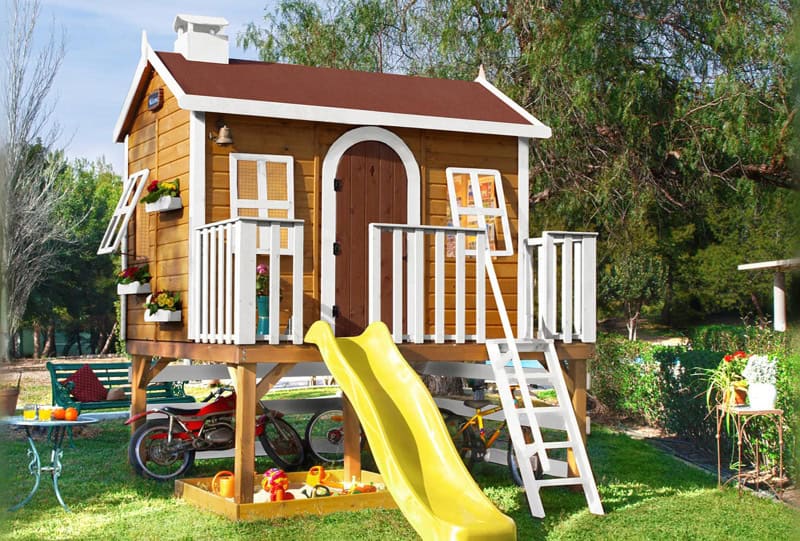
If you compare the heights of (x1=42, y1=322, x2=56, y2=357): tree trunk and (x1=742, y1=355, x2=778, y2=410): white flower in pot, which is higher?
(x1=742, y1=355, x2=778, y2=410): white flower in pot

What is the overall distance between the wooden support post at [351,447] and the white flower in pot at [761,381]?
3.86 meters

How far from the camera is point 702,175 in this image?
15.9 metres

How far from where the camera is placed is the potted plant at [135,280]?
1040 cm

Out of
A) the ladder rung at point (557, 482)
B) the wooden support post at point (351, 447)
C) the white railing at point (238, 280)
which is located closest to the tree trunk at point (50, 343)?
the wooden support post at point (351, 447)

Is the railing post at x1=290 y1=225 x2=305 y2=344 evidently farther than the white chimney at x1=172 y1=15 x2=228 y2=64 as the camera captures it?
No

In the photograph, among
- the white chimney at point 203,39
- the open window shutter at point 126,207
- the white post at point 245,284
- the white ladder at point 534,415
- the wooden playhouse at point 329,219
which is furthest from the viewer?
the open window shutter at point 126,207

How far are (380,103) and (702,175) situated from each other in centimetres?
777

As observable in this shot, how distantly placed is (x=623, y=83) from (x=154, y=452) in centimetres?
921

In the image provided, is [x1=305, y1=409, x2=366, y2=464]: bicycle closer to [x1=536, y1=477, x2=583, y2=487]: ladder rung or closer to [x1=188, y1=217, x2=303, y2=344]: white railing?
[x1=188, y1=217, x2=303, y2=344]: white railing

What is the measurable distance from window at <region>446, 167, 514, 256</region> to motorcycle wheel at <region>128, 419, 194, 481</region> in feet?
12.4

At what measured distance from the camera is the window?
33.4 feet

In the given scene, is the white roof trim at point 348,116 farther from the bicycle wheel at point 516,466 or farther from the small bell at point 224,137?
the bicycle wheel at point 516,466

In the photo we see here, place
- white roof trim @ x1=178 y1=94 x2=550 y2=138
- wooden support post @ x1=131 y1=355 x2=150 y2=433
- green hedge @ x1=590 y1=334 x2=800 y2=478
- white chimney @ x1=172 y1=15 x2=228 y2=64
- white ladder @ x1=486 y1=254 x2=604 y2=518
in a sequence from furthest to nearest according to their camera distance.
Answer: wooden support post @ x1=131 y1=355 x2=150 y2=433 < green hedge @ x1=590 y1=334 x2=800 y2=478 < white chimney @ x1=172 y1=15 x2=228 y2=64 < white roof trim @ x1=178 y1=94 x2=550 y2=138 < white ladder @ x1=486 y1=254 x2=604 y2=518

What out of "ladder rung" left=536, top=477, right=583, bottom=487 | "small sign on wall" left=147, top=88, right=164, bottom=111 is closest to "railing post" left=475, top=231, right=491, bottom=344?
"ladder rung" left=536, top=477, right=583, bottom=487
